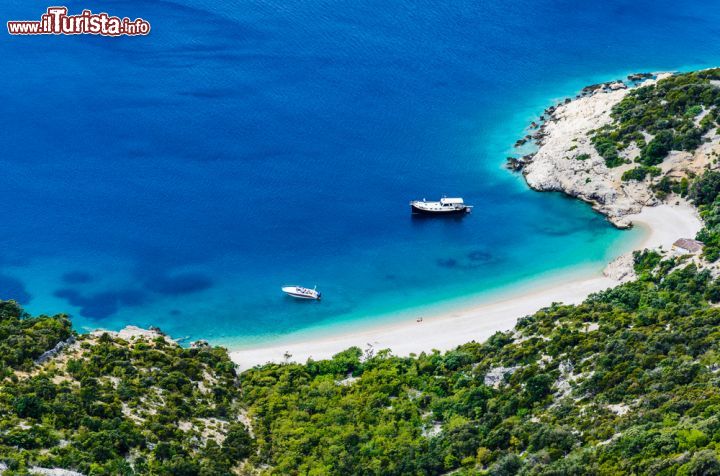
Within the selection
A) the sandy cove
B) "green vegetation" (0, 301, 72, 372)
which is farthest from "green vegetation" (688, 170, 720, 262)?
"green vegetation" (0, 301, 72, 372)

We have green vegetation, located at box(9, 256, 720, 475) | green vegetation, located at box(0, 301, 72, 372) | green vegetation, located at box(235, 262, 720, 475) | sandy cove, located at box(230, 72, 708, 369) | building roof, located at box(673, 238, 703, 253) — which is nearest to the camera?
green vegetation, located at box(235, 262, 720, 475)

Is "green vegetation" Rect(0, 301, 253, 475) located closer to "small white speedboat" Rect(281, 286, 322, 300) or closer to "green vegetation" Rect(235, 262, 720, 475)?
"green vegetation" Rect(235, 262, 720, 475)

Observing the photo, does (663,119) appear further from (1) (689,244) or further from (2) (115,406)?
(2) (115,406)

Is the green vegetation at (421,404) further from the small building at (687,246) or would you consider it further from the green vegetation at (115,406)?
the small building at (687,246)

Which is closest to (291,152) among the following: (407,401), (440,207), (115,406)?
(440,207)

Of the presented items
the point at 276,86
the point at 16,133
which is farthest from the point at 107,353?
the point at 276,86

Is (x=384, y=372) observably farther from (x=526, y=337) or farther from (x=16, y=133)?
(x=16, y=133)

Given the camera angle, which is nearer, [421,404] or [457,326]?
[421,404]

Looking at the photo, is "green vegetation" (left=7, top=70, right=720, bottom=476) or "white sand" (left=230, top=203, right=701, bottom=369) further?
"white sand" (left=230, top=203, right=701, bottom=369)
